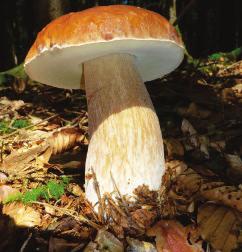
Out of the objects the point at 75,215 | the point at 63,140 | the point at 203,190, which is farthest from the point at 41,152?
the point at 203,190

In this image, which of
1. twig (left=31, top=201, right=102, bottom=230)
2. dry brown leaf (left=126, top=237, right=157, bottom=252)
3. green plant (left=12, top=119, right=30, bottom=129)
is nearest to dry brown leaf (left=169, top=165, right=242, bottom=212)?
dry brown leaf (left=126, top=237, right=157, bottom=252)

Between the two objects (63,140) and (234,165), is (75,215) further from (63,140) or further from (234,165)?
(234,165)

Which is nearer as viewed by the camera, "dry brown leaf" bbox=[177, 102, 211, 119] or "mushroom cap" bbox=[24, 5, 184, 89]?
"mushroom cap" bbox=[24, 5, 184, 89]

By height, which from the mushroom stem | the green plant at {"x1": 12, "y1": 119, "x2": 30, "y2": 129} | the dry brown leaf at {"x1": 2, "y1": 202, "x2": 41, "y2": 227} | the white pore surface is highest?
the white pore surface

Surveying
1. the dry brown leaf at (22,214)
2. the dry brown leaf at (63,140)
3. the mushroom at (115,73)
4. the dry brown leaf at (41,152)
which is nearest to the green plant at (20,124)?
the dry brown leaf at (41,152)

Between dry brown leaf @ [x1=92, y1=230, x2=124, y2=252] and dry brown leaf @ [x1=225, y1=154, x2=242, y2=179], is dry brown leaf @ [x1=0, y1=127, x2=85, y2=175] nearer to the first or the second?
dry brown leaf @ [x1=92, y1=230, x2=124, y2=252]

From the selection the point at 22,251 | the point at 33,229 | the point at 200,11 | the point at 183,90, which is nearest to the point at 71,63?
the point at 33,229

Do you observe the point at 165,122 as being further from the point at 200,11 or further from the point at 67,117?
the point at 200,11
